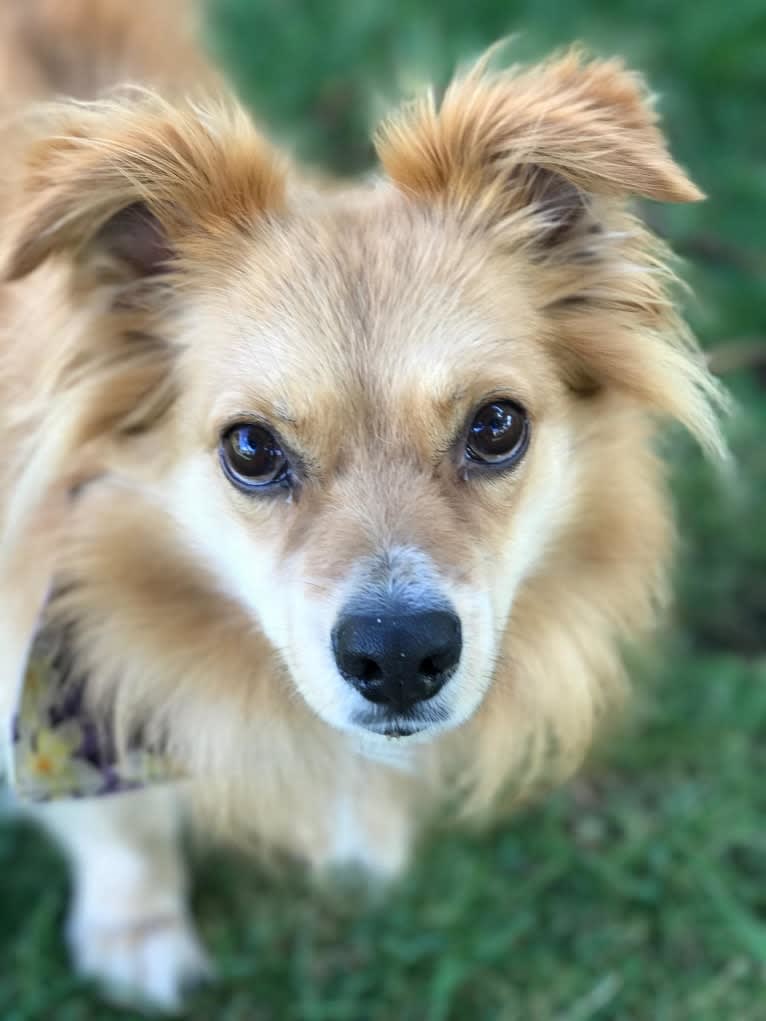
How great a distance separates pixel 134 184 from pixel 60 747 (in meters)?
1.13

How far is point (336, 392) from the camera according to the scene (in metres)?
1.91

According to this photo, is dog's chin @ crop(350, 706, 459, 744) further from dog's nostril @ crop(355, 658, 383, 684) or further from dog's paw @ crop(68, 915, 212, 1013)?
dog's paw @ crop(68, 915, 212, 1013)

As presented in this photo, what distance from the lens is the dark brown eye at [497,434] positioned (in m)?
1.98

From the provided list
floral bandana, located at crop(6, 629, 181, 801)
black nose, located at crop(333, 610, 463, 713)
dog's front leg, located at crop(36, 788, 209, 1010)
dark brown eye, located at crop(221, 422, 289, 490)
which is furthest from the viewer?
dog's front leg, located at crop(36, 788, 209, 1010)

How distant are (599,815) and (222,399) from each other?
1.73 metres

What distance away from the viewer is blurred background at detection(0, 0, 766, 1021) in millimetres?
2723

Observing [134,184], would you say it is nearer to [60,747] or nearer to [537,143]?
[537,143]

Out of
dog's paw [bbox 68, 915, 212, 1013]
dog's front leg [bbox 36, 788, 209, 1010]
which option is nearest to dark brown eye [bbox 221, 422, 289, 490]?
dog's front leg [bbox 36, 788, 209, 1010]

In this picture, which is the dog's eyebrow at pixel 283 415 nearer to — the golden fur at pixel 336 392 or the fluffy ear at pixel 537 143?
the golden fur at pixel 336 392

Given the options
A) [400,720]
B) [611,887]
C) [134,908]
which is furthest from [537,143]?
[134,908]

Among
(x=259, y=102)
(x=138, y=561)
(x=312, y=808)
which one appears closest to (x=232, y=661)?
(x=138, y=561)

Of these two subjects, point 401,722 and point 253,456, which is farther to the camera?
point 253,456

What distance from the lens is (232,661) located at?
2242mm

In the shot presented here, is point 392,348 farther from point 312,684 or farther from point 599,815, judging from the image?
point 599,815
